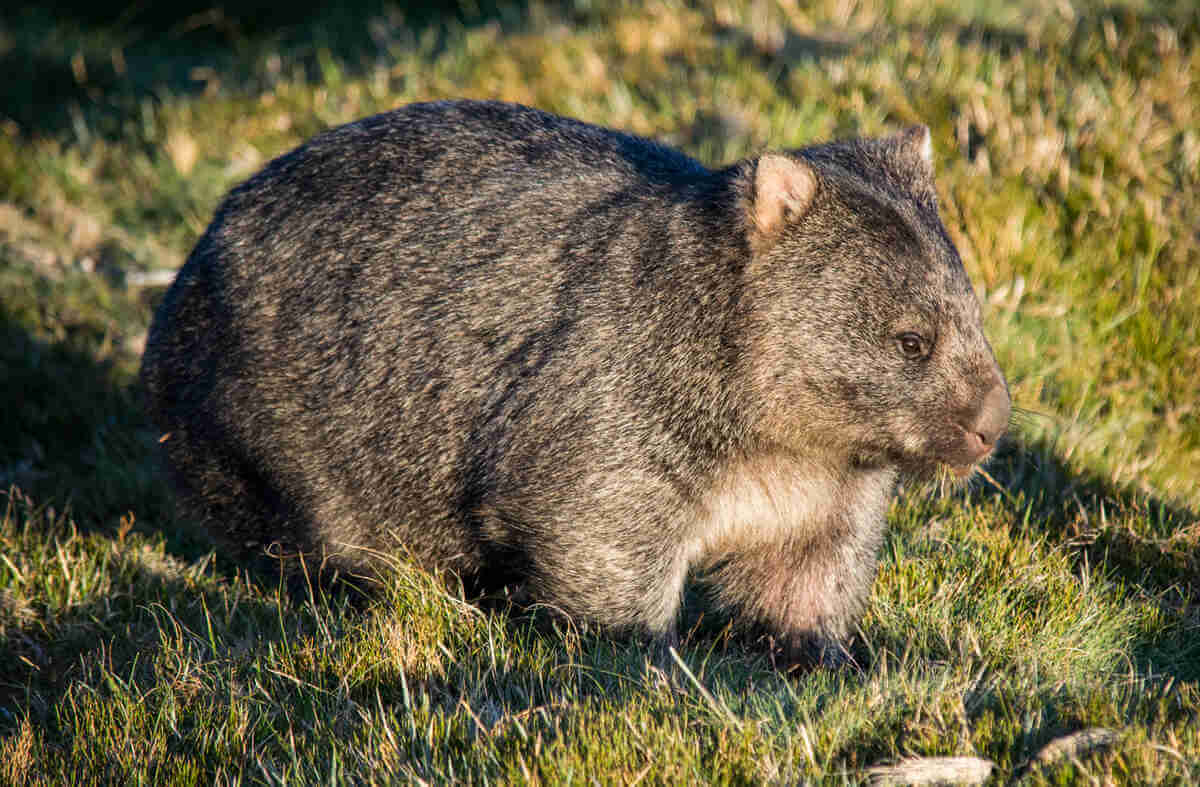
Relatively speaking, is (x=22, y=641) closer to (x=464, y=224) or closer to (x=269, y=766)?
(x=269, y=766)

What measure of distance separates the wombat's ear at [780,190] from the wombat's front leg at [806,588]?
3.30ft

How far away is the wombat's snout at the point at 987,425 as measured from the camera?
12.4 feet

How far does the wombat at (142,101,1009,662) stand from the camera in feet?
12.7

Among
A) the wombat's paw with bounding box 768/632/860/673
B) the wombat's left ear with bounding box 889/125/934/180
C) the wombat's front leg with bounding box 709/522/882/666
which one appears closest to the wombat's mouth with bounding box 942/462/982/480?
the wombat's front leg with bounding box 709/522/882/666

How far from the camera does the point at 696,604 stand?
455 centimetres

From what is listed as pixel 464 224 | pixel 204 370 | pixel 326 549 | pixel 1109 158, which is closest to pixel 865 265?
pixel 464 224

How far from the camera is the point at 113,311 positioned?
709 centimetres

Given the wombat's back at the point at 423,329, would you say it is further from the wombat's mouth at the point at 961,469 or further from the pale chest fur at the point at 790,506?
the wombat's mouth at the point at 961,469

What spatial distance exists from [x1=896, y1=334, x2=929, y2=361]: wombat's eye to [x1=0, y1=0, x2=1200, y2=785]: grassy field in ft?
2.64

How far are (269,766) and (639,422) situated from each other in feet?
4.63

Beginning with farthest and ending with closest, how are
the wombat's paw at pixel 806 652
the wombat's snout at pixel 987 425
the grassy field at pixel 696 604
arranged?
the wombat's paw at pixel 806 652 → the wombat's snout at pixel 987 425 → the grassy field at pixel 696 604

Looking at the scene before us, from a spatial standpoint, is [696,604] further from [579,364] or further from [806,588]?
[579,364]

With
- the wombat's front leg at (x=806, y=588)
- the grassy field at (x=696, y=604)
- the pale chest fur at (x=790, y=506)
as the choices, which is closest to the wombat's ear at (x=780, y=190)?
the pale chest fur at (x=790, y=506)

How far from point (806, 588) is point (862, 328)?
920 millimetres
